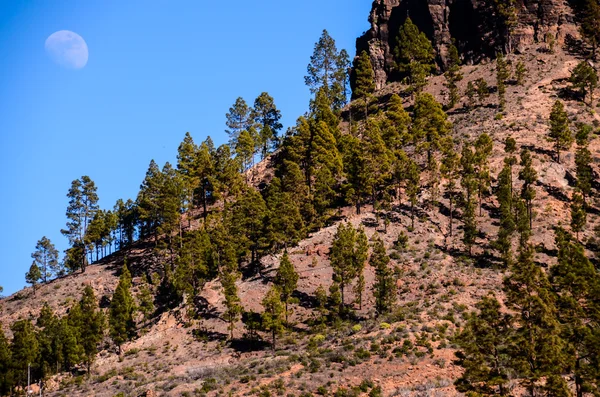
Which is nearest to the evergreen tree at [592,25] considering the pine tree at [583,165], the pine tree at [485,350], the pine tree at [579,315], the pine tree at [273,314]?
the pine tree at [583,165]

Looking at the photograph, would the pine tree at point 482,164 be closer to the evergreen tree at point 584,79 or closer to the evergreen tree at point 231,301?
the evergreen tree at point 584,79

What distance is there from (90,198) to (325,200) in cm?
5499

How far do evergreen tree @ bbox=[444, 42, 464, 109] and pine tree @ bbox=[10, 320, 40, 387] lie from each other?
8514cm

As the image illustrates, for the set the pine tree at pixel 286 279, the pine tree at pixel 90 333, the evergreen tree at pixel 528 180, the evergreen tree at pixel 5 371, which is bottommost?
the evergreen tree at pixel 5 371

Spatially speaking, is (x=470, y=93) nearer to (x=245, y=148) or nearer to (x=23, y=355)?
(x=245, y=148)

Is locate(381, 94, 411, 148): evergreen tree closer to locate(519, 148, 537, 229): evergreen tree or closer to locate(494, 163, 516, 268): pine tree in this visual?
locate(494, 163, 516, 268): pine tree

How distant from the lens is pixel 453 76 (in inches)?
5315

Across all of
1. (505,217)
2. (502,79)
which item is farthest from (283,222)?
(502,79)

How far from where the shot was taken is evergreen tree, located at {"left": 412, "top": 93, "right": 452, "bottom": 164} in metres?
103

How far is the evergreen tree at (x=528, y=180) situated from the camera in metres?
88.1

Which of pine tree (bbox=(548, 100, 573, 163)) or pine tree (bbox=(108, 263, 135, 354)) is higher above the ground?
pine tree (bbox=(548, 100, 573, 163))

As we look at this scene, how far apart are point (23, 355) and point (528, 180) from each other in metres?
73.7

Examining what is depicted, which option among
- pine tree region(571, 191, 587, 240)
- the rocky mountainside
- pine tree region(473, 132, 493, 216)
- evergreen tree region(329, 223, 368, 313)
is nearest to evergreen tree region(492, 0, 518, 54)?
the rocky mountainside

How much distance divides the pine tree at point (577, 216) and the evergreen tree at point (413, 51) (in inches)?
2080
